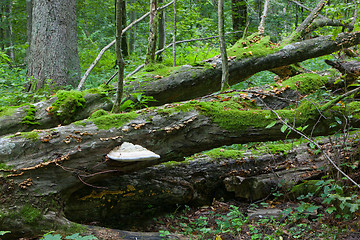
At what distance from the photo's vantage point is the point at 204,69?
5.27 metres

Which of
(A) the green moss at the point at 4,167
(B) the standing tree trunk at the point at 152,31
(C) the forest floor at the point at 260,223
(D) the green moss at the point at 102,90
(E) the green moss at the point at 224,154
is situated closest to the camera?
(A) the green moss at the point at 4,167

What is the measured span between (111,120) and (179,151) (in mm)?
931

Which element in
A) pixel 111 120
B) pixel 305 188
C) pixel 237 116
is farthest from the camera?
pixel 305 188

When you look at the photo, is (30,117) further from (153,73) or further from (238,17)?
(238,17)

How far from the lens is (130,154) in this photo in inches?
109

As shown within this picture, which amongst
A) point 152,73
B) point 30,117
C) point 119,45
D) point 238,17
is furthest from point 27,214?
point 238,17

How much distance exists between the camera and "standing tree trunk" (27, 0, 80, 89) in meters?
6.11

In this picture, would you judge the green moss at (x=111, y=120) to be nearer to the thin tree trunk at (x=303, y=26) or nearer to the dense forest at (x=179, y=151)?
the dense forest at (x=179, y=151)

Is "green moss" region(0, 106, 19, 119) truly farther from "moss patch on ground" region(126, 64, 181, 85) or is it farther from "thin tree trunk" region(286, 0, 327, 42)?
"thin tree trunk" region(286, 0, 327, 42)

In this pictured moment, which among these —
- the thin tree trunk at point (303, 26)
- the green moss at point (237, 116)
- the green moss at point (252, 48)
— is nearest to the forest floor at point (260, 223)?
the green moss at point (237, 116)

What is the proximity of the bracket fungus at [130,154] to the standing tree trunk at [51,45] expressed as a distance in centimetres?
379

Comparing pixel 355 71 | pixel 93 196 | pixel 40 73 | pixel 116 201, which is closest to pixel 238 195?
pixel 116 201

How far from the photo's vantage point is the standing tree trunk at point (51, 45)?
20.1ft

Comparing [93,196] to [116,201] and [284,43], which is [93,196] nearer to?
[116,201]
